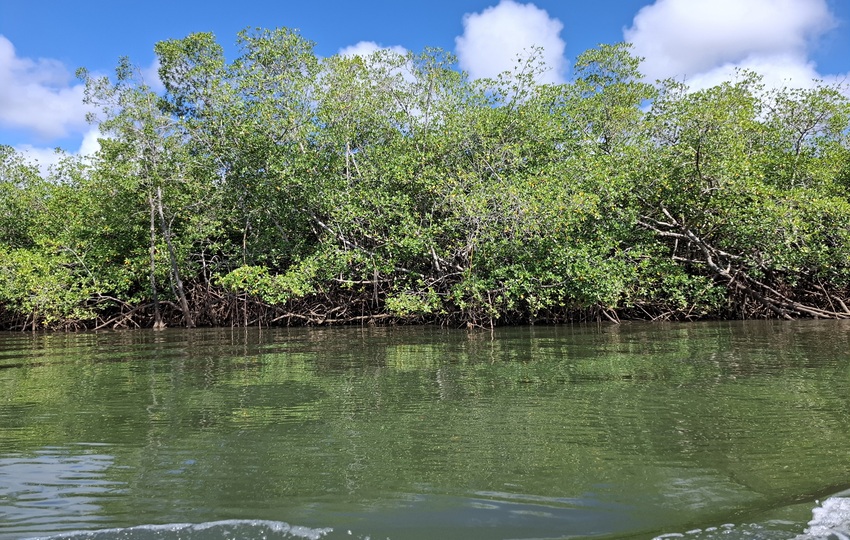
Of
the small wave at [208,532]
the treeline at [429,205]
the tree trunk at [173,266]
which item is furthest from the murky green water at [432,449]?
the tree trunk at [173,266]

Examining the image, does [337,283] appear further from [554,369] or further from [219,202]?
[554,369]

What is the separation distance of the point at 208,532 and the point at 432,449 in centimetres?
136

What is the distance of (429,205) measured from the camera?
555 inches

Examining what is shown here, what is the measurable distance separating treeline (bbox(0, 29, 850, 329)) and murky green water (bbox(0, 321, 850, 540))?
6.17 meters

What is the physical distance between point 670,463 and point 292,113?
1270 cm

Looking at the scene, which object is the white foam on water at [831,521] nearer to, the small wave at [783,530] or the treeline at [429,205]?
the small wave at [783,530]

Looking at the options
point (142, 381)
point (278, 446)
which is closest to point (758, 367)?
point (278, 446)

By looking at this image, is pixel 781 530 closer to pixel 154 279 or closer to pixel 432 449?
pixel 432 449

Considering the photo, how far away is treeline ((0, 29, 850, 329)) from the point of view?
12.5m

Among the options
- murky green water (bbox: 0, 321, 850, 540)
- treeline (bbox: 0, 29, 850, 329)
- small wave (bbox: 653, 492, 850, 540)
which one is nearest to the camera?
small wave (bbox: 653, 492, 850, 540)

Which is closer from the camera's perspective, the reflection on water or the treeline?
the reflection on water

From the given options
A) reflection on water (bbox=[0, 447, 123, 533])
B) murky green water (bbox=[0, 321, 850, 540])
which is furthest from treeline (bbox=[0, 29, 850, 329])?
reflection on water (bbox=[0, 447, 123, 533])

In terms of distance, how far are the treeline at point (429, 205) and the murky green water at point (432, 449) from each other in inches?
243

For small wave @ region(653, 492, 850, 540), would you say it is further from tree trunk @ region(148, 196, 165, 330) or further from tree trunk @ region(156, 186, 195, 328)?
tree trunk @ region(148, 196, 165, 330)
